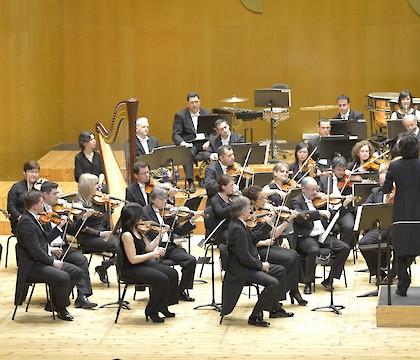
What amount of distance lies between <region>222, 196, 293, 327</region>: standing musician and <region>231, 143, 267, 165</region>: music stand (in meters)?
2.67

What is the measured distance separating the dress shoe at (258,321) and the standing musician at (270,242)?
450 millimetres

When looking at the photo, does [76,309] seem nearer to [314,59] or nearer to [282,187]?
[282,187]

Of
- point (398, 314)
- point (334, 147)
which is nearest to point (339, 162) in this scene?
point (334, 147)

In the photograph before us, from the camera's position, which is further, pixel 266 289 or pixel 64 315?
pixel 64 315

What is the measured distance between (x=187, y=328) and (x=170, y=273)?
21.2 inches

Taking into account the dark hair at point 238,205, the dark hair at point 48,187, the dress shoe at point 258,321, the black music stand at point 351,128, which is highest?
the black music stand at point 351,128

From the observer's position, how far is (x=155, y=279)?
9.41m

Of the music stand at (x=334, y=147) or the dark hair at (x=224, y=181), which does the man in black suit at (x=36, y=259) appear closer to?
the dark hair at (x=224, y=181)

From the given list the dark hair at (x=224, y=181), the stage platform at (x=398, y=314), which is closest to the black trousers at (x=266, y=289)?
the stage platform at (x=398, y=314)

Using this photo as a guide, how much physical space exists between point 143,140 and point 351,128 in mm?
2332

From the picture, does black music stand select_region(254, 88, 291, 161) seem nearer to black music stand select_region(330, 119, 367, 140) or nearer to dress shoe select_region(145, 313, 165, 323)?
black music stand select_region(330, 119, 367, 140)

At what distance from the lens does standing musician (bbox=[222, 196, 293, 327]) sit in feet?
30.4

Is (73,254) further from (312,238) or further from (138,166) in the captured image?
(312,238)

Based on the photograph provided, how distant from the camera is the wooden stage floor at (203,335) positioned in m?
8.64
